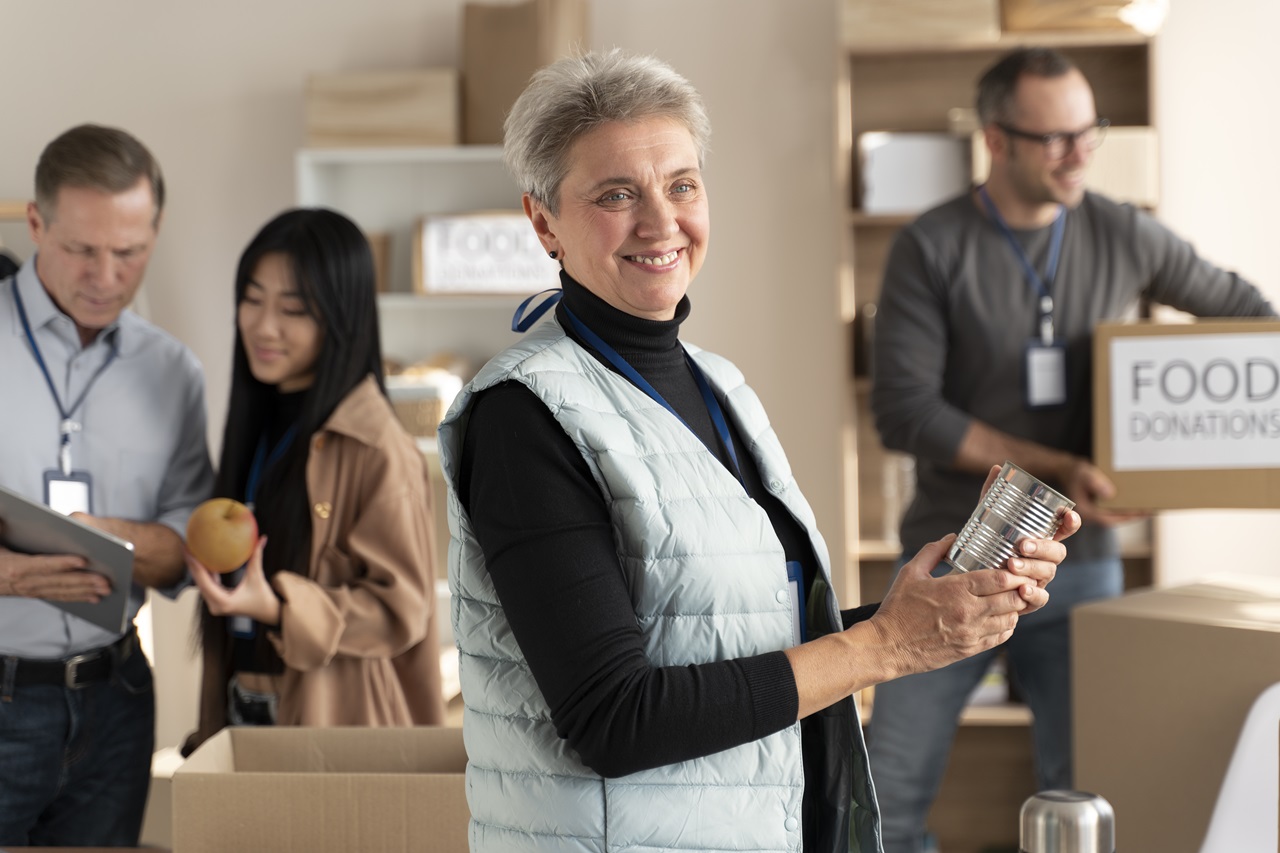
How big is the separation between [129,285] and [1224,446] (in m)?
1.89

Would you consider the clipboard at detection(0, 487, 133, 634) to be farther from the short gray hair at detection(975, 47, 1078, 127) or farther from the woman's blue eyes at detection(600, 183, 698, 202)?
the short gray hair at detection(975, 47, 1078, 127)

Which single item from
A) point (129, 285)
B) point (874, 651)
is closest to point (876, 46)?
point (129, 285)

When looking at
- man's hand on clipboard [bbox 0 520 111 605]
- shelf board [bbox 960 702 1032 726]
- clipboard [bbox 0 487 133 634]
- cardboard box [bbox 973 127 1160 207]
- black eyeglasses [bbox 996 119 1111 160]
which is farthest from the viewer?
shelf board [bbox 960 702 1032 726]

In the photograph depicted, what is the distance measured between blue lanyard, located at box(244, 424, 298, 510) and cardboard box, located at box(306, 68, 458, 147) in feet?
5.80

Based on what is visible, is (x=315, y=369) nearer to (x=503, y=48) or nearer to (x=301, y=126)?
(x=503, y=48)

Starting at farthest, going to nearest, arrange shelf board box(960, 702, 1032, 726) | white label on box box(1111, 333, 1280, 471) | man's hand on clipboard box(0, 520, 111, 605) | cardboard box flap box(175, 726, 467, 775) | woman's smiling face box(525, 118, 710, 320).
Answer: shelf board box(960, 702, 1032, 726) < white label on box box(1111, 333, 1280, 471) < man's hand on clipboard box(0, 520, 111, 605) < cardboard box flap box(175, 726, 467, 775) < woman's smiling face box(525, 118, 710, 320)

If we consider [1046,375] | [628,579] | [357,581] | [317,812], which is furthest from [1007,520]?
[1046,375]

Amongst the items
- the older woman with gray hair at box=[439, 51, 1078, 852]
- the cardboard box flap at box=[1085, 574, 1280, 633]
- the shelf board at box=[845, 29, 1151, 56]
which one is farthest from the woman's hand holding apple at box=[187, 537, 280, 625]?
the shelf board at box=[845, 29, 1151, 56]

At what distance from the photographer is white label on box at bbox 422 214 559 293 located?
3.66 metres

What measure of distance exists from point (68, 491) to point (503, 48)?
2045 mm

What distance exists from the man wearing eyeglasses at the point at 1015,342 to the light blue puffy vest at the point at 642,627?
4.34 ft

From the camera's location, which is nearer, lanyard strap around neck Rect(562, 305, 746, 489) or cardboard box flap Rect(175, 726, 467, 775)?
lanyard strap around neck Rect(562, 305, 746, 489)

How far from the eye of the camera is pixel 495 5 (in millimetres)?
3629

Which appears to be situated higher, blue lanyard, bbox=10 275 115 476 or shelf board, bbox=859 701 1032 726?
blue lanyard, bbox=10 275 115 476
